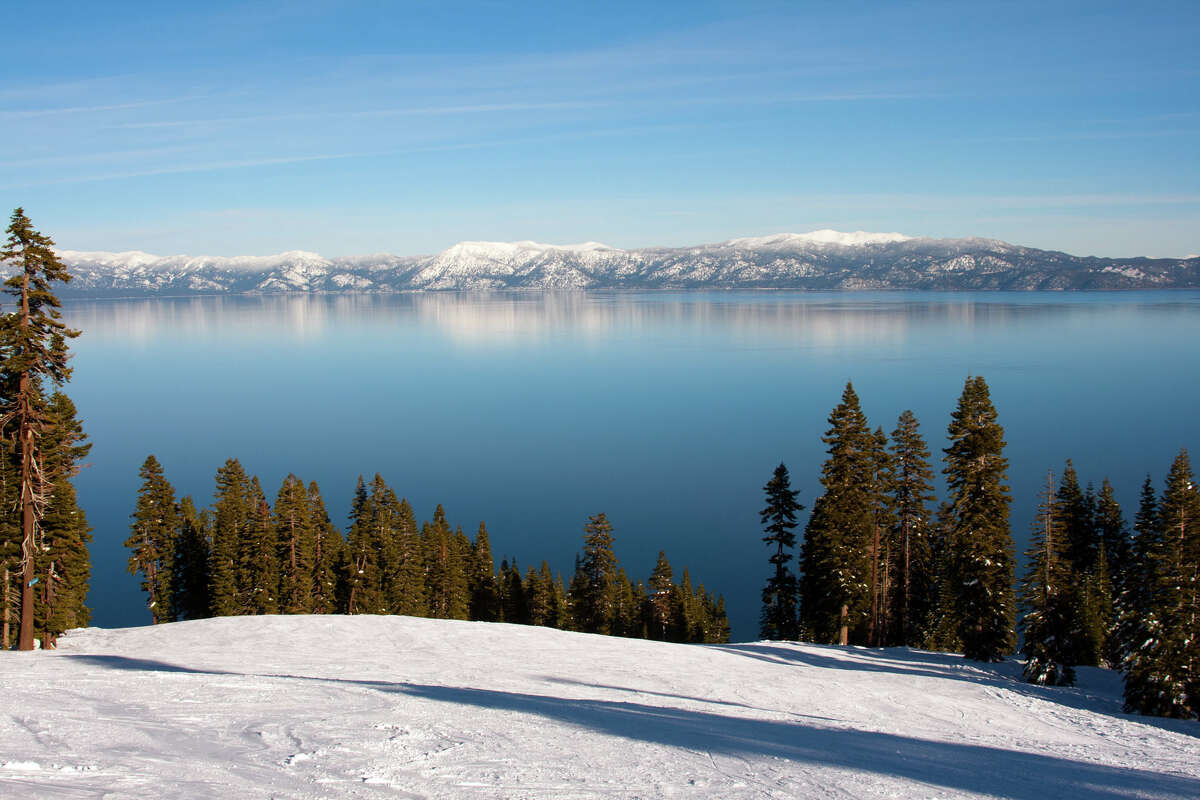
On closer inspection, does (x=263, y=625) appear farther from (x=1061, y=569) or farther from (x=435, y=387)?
(x=435, y=387)

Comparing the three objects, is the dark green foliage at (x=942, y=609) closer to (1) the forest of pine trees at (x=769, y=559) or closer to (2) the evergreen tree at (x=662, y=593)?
(1) the forest of pine trees at (x=769, y=559)

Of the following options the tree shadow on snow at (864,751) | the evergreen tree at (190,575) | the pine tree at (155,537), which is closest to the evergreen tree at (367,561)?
the evergreen tree at (190,575)

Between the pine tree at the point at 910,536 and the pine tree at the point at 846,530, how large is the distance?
156 cm

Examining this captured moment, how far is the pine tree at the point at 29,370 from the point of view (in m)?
21.9

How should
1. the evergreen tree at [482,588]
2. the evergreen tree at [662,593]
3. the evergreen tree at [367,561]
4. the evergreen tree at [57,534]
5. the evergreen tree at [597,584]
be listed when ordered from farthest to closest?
1. the evergreen tree at [482,588]
2. the evergreen tree at [662,593]
3. the evergreen tree at [597,584]
4. the evergreen tree at [367,561]
5. the evergreen tree at [57,534]

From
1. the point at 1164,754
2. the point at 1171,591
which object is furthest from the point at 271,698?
the point at 1171,591

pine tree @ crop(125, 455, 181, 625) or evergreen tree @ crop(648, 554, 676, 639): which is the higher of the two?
pine tree @ crop(125, 455, 181, 625)

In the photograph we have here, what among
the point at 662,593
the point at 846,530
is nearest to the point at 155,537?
the point at 662,593

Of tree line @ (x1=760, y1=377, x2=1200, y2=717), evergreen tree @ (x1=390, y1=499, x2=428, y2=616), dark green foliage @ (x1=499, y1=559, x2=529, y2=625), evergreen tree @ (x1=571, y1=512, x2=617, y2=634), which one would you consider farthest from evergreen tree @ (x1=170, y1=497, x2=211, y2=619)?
tree line @ (x1=760, y1=377, x2=1200, y2=717)

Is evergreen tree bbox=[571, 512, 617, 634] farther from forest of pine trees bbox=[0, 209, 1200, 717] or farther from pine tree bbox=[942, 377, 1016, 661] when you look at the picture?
pine tree bbox=[942, 377, 1016, 661]

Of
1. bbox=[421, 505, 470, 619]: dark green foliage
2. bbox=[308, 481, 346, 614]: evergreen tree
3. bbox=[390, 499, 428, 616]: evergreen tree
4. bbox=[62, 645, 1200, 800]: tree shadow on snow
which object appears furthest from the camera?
bbox=[421, 505, 470, 619]: dark green foliage

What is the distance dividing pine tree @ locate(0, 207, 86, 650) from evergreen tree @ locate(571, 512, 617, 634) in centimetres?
2756

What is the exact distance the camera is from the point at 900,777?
11.2 metres

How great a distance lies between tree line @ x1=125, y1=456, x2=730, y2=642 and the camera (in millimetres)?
41125
